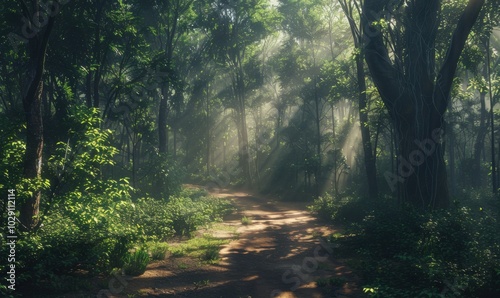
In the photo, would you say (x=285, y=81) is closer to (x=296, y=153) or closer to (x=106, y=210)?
(x=296, y=153)

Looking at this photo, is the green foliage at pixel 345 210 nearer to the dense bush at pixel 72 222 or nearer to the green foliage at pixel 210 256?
the green foliage at pixel 210 256

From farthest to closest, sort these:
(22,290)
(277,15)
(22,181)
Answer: (277,15)
(22,181)
(22,290)

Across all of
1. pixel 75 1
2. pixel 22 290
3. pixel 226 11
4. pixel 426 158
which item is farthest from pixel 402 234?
pixel 226 11

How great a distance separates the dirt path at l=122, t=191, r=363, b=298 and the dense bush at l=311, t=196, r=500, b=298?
80 cm

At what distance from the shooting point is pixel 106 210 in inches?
356

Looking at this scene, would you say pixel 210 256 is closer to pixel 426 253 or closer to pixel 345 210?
pixel 426 253

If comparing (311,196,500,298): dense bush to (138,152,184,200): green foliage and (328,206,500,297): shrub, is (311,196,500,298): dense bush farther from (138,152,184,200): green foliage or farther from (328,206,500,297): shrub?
(138,152,184,200): green foliage

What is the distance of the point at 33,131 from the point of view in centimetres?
939

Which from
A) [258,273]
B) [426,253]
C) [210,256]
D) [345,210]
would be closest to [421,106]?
[426,253]

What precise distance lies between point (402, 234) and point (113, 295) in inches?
293

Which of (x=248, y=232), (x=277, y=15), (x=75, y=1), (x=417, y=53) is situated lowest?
(x=248, y=232)

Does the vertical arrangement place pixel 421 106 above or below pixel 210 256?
above

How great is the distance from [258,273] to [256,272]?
0.33 ft

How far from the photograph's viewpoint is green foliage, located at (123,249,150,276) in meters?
8.80
